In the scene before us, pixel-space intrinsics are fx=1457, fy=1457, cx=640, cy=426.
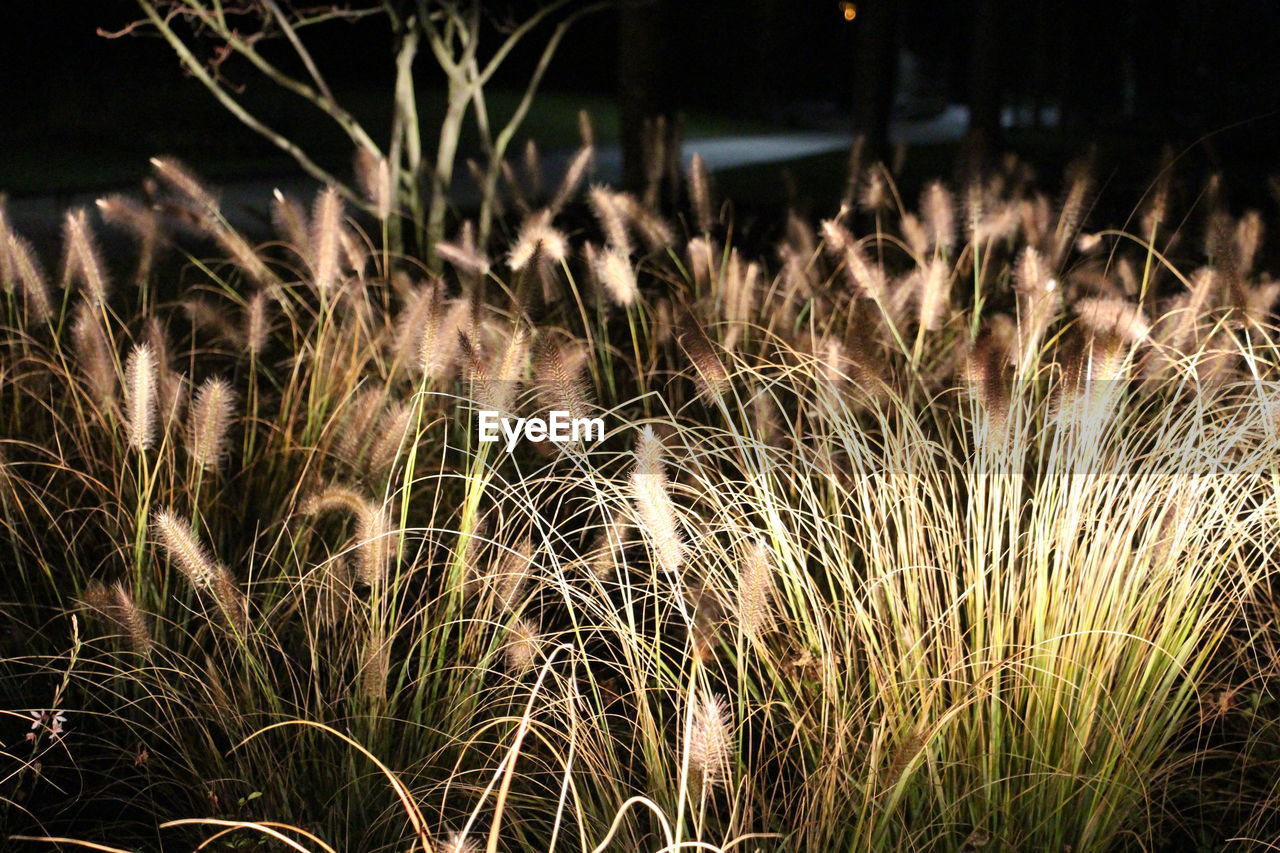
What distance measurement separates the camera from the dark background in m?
12.5

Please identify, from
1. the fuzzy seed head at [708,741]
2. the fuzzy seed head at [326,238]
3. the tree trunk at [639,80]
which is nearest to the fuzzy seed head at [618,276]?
the fuzzy seed head at [326,238]

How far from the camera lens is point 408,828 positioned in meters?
2.78

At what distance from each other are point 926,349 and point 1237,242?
102 cm

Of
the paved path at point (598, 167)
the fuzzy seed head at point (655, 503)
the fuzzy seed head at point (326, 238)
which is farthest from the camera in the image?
the paved path at point (598, 167)

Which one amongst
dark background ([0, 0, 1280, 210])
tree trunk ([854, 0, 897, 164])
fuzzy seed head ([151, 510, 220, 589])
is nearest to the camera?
fuzzy seed head ([151, 510, 220, 589])

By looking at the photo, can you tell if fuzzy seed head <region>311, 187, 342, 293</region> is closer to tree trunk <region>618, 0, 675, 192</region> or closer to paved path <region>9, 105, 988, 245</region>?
paved path <region>9, 105, 988, 245</region>

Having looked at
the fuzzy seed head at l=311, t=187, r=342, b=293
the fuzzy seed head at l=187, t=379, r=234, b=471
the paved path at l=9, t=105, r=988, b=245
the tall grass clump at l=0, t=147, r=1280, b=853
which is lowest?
the paved path at l=9, t=105, r=988, b=245

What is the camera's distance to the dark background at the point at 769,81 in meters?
12.5

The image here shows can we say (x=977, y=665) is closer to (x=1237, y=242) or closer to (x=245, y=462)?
(x=245, y=462)

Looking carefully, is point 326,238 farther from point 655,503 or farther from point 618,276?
point 655,503

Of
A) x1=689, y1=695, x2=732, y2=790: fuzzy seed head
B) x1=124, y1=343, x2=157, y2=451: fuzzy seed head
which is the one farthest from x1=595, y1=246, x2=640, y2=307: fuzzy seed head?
x1=689, y1=695, x2=732, y2=790: fuzzy seed head

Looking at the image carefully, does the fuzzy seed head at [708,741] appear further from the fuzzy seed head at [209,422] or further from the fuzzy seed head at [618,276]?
the fuzzy seed head at [618,276]

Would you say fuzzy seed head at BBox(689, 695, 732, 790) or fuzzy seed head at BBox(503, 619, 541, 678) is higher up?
fuzzy seed head at BBox(689, 695, 732, 790)

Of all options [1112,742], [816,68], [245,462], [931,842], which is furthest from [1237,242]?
[816,68]
